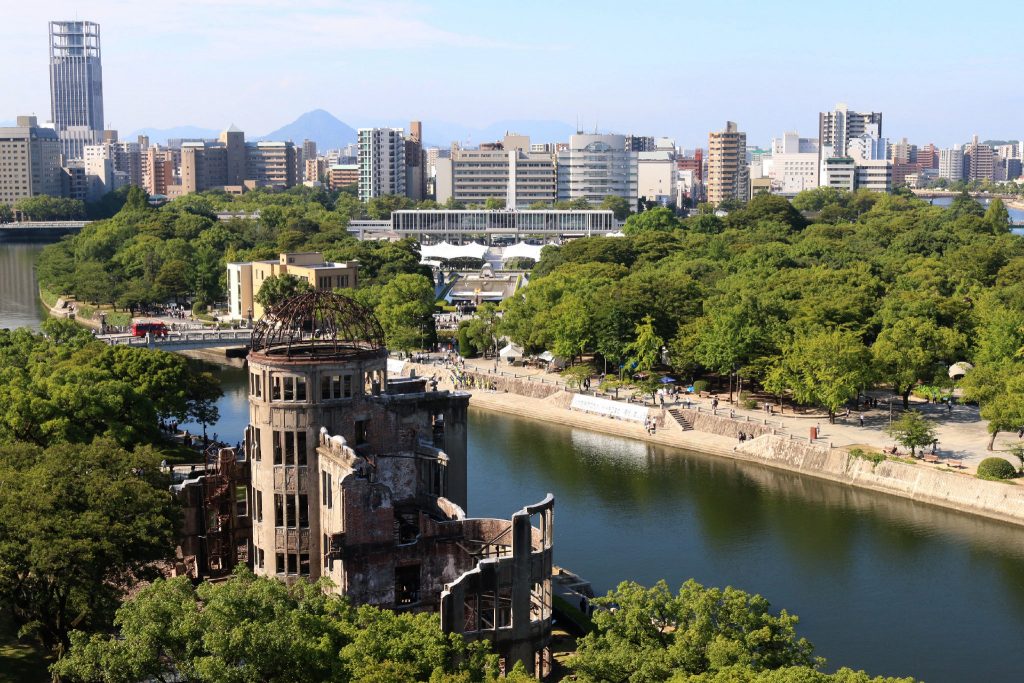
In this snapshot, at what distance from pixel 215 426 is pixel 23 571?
3677cm

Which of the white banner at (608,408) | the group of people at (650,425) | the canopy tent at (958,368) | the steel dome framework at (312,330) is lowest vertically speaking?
the group of people at (650,425)

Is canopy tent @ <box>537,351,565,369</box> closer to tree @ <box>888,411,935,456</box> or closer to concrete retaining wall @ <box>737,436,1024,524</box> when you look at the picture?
concrete retaining wall @ <box>737,436,1024,524</box>

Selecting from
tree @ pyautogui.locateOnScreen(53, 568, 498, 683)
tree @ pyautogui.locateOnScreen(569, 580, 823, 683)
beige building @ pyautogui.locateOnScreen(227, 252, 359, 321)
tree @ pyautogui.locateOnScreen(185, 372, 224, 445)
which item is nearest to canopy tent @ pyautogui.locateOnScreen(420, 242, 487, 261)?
beige building @ pyautogui.locateOnScreen(227, 252, 359, 321)

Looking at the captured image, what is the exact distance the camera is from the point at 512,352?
86.1 metres

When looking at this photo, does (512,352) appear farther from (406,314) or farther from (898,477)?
(898,477)

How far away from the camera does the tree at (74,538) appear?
32688mm

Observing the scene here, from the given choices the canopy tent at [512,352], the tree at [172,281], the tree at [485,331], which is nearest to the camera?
the canopy tent at [512,352]

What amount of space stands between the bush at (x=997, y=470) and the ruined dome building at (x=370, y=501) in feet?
89.3

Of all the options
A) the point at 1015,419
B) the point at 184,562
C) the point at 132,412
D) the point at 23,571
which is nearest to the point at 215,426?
the point at 132,412

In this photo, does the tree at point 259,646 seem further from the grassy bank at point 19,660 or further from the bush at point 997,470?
the bush at point 997,470

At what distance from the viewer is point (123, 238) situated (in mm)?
139750

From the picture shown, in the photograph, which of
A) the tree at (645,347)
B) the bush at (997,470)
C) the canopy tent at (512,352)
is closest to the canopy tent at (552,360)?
the canopy tent at (512,352)

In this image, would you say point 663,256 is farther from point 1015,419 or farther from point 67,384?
point 67,384

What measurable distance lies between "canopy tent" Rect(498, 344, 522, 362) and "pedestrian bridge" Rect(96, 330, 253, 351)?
18.1m
